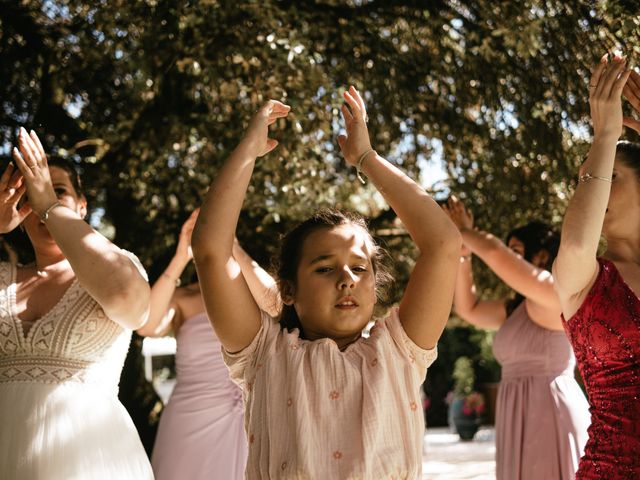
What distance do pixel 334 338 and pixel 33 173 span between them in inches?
48.7

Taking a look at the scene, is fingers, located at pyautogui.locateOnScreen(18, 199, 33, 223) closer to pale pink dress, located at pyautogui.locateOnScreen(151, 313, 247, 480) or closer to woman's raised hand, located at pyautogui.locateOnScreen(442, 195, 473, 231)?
pale pink dress, located at pyautogui.locateOnScreen(151, 313, 247, 480)

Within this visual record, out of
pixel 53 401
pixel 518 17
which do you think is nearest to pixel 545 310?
pixel 518 17

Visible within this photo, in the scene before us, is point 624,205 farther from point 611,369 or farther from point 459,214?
point 459,214

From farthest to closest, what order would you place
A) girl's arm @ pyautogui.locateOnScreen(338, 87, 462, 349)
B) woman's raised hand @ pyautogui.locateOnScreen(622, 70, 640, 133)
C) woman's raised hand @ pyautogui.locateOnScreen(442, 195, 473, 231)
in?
woman's raised hand @ pyautogui.locateOnScreen(442, 195, 473, 231), woman's raised hand @ pyautogui.locateOnScreen(622, 70, 640, 133), girl's arm @ pyautogui.locateOnScreen(338, 87, 462, 349)

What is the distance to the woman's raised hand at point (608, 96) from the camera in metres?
2.83

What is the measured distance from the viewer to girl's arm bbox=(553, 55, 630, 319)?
279cm

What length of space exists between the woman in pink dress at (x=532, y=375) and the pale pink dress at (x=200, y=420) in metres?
1.76

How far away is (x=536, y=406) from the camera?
16.3 ft

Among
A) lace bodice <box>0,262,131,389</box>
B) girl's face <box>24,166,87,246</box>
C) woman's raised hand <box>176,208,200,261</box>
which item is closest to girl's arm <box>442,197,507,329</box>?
woman's raised hand <box>176,208,200,261</box>

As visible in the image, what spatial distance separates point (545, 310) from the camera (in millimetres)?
4949

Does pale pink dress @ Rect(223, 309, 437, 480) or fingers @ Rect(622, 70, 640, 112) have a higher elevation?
fingers @ Rect(622, 70, 640, 112)

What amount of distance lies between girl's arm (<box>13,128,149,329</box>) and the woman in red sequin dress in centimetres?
152

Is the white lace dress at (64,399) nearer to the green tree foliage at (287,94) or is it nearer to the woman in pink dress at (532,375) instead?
the woman in pink dress at (532,375)

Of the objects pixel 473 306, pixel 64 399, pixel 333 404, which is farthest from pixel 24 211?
pixel 473 306
